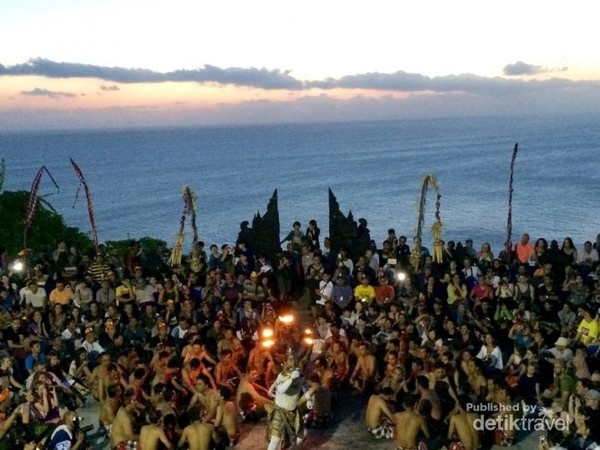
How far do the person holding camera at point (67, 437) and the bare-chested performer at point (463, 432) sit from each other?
5315 mm

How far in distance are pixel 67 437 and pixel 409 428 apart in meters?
4.88

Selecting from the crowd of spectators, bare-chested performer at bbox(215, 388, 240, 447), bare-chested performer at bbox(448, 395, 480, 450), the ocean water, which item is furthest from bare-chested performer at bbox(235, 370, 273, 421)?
the ocean water

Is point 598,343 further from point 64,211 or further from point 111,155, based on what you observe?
point 111,155

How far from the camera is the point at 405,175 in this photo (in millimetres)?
118438

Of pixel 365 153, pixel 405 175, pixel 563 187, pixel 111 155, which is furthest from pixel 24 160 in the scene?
pixel 563 187

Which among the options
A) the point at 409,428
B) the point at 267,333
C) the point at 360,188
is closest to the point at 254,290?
the point at 267,333

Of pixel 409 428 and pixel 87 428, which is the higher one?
pixel 409 428

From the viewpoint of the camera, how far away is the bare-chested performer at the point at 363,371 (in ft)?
41.1

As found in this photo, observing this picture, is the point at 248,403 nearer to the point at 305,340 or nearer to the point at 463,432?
the point at 305,340

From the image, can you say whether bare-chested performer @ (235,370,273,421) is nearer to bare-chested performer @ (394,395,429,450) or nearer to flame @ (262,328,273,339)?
flame @ (262,328,273,339)

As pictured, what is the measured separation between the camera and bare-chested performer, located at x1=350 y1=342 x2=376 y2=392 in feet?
41.1

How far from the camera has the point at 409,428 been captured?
32.9 ft

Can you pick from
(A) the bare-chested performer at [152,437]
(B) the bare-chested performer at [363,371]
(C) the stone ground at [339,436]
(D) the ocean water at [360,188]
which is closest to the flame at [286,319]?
(B) the bare-chested performer at [363,371]

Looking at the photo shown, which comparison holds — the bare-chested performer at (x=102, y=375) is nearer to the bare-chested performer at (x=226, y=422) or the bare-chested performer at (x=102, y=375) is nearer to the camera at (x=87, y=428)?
the camera at (x=87, y=428)
